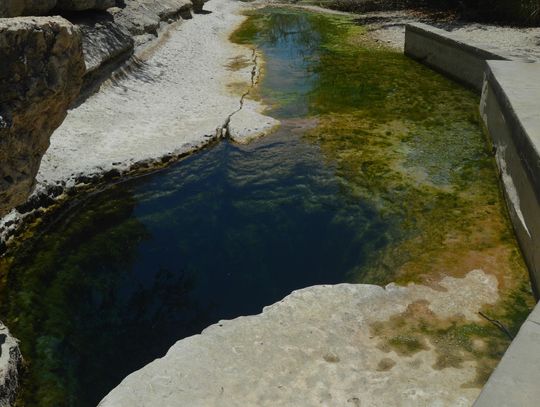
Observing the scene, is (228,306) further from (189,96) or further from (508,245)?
(189,96)

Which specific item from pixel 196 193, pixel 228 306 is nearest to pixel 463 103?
pixel 196 193

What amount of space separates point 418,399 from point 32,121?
323cm

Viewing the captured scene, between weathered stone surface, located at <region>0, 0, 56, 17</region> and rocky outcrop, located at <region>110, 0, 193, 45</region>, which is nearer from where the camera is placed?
weathered stone surface, located at <region>0, 0, 56, 17</region>

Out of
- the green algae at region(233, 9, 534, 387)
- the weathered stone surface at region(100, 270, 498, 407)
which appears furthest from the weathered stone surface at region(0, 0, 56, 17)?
the weathered stone surface at region(100, 270, 498, 407)

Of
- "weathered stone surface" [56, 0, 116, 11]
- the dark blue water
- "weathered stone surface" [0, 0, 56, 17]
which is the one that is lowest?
the dark blue water

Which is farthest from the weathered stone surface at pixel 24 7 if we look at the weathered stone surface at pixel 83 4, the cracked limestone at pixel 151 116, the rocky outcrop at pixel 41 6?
the cracked limestone at pixel 151 116

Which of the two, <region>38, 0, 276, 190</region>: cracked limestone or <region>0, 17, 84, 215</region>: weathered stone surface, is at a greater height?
<region>0, 17, 84, 215</region>: weathered stone surface

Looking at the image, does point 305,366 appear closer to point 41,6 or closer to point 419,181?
point 419,181

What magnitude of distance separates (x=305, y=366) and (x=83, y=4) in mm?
8470

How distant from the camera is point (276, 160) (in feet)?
25.5

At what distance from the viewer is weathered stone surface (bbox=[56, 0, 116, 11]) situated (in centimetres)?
952

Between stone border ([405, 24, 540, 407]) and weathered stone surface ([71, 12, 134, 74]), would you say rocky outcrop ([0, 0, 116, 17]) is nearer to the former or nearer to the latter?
weathered stone surface ([71, 12, 134, 74])

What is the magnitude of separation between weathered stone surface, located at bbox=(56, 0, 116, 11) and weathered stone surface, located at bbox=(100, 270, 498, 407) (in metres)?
7.50

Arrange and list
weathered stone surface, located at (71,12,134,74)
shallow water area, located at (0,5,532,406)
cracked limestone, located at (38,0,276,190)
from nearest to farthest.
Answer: shallow water area, located at (0,5,532,406), cracked limestone, located at (38,0,276,190), weathered stone surface, located at (71,12,134,74)
